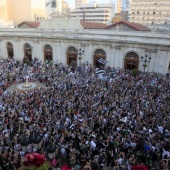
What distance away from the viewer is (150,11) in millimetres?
74062

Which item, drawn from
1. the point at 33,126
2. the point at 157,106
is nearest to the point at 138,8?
the point at 157,106

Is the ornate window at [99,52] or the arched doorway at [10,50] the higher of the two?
the ornate window at [99,52]

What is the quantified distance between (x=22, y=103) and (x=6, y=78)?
319 inches

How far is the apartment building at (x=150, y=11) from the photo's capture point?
2825 inches

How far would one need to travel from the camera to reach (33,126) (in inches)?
481

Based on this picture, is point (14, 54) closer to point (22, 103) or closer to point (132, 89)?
point (22, 103)

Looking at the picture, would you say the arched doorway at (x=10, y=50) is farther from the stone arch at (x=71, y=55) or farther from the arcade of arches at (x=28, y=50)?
the stone arch at (x=71, y=55)

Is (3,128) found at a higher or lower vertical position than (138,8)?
lower

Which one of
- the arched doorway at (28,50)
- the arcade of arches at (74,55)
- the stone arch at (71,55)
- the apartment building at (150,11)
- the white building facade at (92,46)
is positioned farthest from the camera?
the apartment building at (150,11)

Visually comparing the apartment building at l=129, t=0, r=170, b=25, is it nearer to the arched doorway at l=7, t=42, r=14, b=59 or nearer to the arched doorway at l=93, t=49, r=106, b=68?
the arched doorway at l=93, t=49, r=106, b=68

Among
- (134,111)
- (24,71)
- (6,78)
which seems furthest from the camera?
(24,71)

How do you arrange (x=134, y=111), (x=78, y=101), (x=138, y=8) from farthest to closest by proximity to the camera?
(x=138, y=8)
(x=78, y=101)
(x=134, y=111)

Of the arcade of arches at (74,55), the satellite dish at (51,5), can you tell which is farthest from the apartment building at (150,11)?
the arcade of arches at (74,55)

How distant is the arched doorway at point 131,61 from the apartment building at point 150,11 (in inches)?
2024
